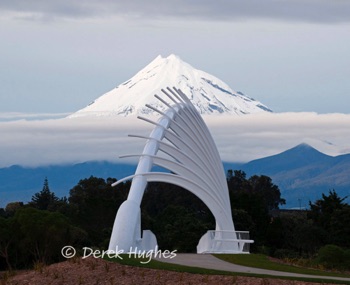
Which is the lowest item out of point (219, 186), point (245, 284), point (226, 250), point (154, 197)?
point (245, 284)

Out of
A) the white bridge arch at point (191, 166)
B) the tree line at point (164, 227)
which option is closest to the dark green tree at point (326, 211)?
the tree line at point (164, 227)

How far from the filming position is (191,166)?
41.6 meters

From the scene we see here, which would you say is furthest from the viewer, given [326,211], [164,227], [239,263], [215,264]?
[326,211]

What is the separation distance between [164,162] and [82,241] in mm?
15521

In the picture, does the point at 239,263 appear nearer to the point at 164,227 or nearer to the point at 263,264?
the point at 263,264

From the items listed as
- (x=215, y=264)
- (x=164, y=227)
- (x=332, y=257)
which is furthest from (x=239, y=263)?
(x=164, y=227)

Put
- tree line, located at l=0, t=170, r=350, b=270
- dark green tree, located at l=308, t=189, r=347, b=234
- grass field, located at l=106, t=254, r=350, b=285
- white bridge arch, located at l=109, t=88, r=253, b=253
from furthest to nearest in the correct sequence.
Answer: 1. dark green tree, located at l=308, t=189, r=347, b=234
2. tree line, located at l=0, t=170, r=350, b=270
3. white bridge arch, located at l=109, t=88, r=253, b=253
4. grass field, located at l=106, t=254, r=350, b=285

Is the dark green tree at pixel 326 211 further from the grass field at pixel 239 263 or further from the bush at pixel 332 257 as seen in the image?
the grass field at pixel 239 263

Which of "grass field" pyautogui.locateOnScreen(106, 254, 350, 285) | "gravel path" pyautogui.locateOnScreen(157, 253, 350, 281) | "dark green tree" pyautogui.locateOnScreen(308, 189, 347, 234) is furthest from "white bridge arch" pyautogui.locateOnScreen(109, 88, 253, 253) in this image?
"dark green tree" pyautogui.locateOnScreen(308, 189, 347, 234)

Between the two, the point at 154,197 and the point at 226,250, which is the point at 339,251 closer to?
the point at 226,250

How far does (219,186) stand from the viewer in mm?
42219

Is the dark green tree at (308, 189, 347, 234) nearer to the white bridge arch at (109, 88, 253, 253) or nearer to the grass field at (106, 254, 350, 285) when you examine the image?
the white bridge arch at (109, 88, 253, 253)

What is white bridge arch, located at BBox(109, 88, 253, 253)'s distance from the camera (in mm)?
38438

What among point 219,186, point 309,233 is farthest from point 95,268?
point 309,233
